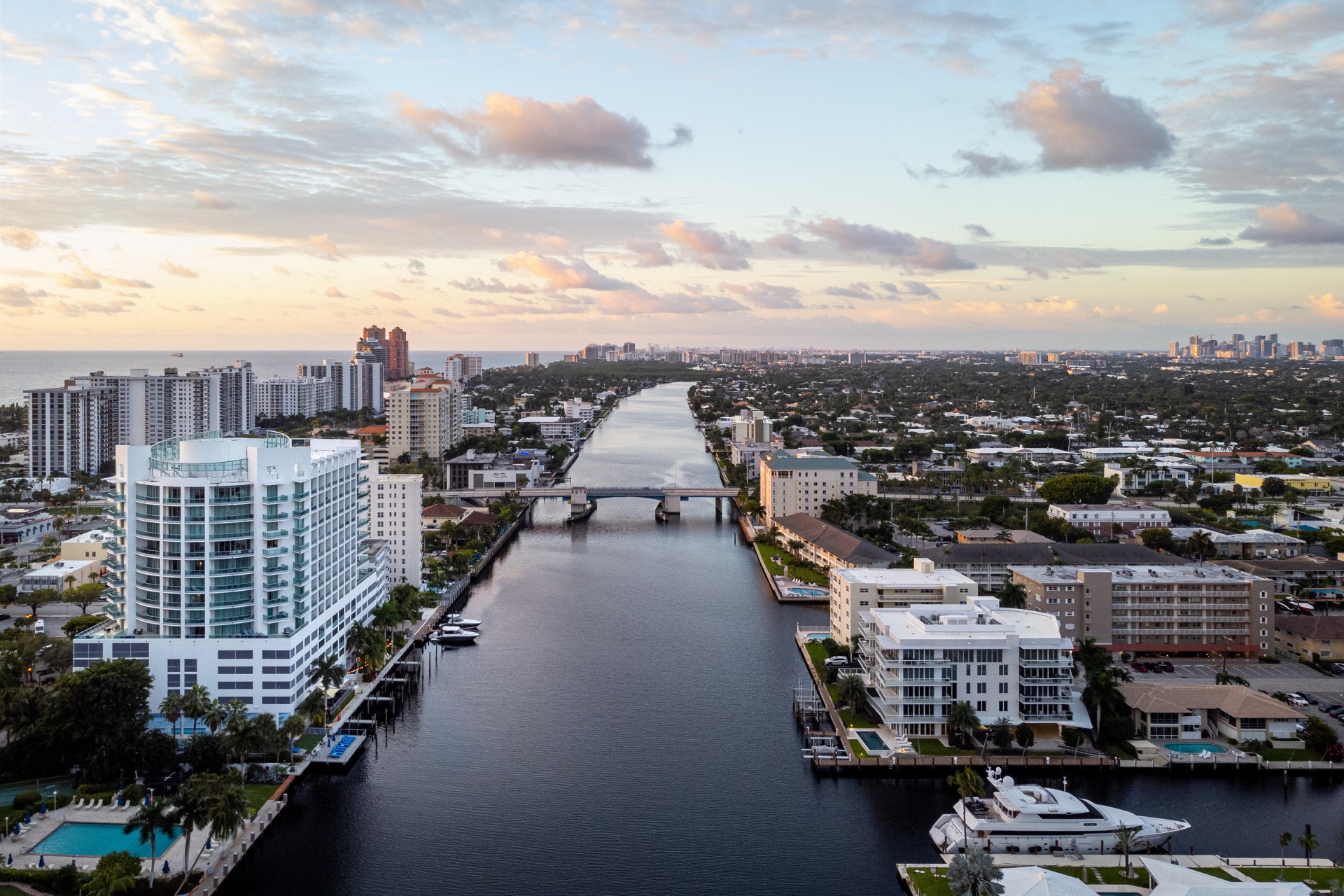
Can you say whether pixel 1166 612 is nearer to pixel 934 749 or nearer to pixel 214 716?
pixel 934 749

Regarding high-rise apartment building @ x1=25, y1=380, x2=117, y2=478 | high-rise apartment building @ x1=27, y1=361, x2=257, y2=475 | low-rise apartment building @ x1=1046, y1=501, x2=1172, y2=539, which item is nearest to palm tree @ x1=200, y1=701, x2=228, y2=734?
high-rise apartment building @ x1=27, y1=361, x2=257, y2=475

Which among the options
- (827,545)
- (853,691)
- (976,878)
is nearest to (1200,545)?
(827,545)

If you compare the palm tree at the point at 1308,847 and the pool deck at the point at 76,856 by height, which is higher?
the palm tree at the point at 1308,847

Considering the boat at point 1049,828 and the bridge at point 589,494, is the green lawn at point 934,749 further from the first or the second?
the bridge at point 589,494

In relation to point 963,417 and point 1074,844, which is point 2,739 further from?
point 963,417

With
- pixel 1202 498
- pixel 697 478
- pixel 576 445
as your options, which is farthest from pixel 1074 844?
pixel 576 445

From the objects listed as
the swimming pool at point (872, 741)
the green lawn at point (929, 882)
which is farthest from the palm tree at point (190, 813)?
the swimming pool at point (872, 741)
